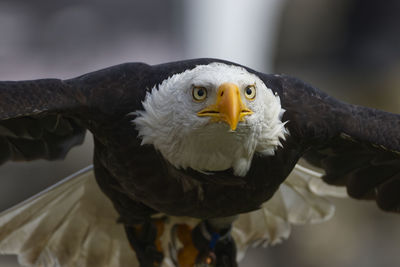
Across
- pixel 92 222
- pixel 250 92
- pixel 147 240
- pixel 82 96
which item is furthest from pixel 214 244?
pixel 250 92

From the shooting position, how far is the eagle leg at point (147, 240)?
5590mm

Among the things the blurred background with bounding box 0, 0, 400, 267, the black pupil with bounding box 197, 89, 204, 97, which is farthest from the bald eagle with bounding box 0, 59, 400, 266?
the blurred background with bounding box 0, 0, 400, 267

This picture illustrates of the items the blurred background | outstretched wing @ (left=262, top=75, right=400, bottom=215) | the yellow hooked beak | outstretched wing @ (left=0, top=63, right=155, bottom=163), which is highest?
the yellow hooked beak

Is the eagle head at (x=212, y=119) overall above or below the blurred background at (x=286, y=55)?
above

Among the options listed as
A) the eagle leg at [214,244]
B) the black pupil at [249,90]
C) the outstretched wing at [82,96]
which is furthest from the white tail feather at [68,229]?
the black pupil at [249,90]

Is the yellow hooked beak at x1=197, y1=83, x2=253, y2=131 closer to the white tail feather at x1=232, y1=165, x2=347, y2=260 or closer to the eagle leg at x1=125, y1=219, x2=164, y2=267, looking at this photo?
the eagle leg at x1=125, y1=219, x2=164, y2=267

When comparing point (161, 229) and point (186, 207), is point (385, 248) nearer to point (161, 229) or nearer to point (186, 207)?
point (161, 229)

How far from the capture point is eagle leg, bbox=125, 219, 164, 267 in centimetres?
559

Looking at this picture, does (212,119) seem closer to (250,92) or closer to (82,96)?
(250,92)

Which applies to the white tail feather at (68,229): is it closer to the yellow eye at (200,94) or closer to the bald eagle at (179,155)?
the bald eagle at (179,155)

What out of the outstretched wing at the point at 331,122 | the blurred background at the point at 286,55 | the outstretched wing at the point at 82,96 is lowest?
the blurred background at the point at 286,55

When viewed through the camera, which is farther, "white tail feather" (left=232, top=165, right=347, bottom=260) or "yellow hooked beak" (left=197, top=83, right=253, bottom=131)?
"white tail feather" (left=232, top=165, right=347, bottom=260)

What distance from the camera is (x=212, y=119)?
13.1ft

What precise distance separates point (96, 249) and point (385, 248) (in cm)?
436
